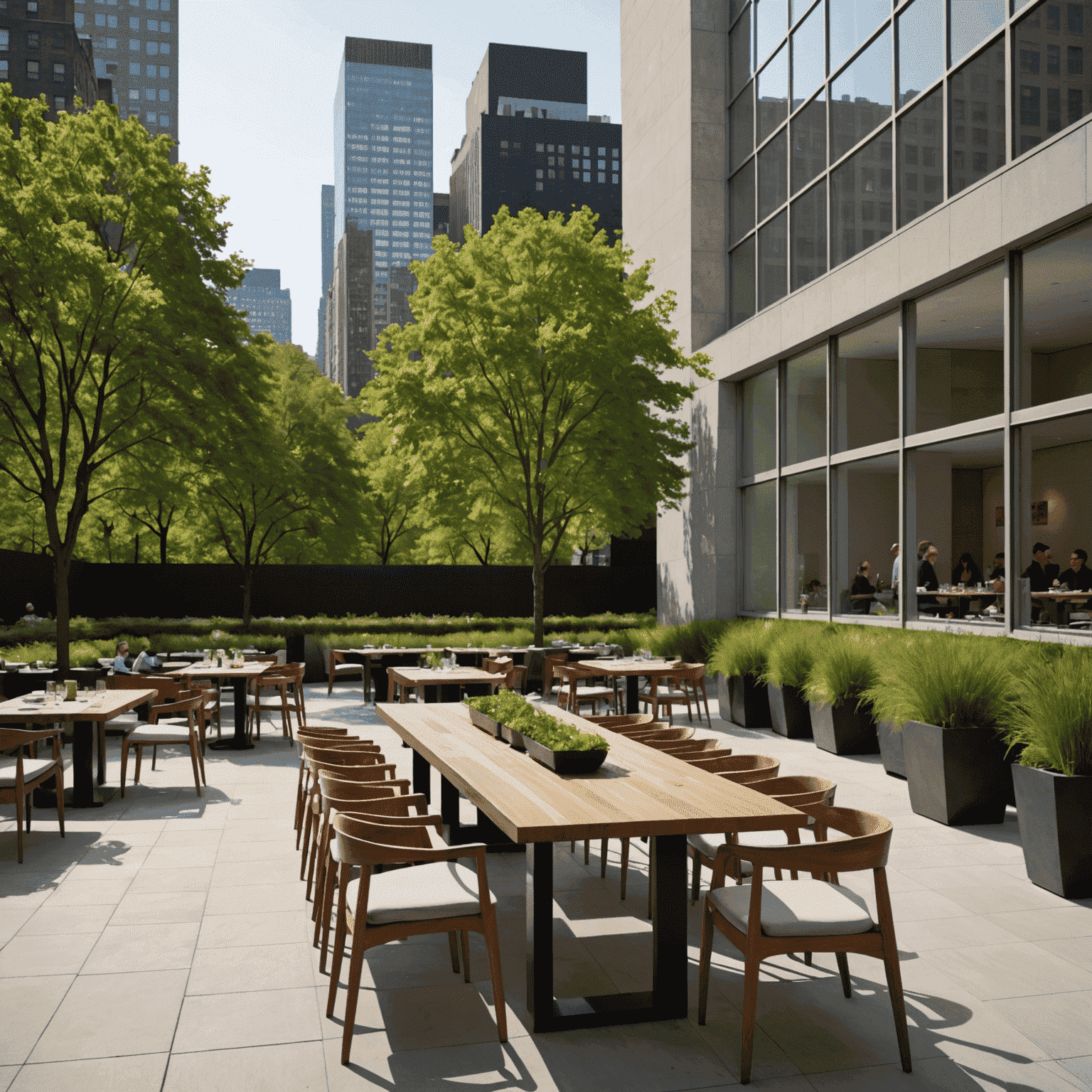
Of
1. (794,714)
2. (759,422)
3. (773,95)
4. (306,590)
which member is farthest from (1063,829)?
(306,590)

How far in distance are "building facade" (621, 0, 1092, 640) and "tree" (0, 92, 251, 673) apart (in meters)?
8.23

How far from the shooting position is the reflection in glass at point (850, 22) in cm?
1305

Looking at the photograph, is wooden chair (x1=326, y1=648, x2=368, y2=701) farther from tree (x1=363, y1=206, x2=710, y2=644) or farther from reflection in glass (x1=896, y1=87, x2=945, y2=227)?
reflection in glass (x1=896, y1=87, x2=945, y2=227)

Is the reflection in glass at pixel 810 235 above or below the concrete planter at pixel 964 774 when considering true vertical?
above

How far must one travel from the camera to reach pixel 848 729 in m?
9.70

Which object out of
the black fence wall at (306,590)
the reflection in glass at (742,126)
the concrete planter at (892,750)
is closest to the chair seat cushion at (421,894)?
Answer: the concrete planter at (892,750)

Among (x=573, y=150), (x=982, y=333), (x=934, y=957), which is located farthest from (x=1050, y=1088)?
(x=573, y=150)

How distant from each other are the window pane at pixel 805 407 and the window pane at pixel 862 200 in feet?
5.11

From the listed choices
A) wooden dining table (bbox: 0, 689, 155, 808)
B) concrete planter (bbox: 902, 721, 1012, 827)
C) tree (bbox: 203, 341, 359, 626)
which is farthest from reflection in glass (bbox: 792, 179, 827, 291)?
wooden dining table (bbox: 0, 689, 155, 808)

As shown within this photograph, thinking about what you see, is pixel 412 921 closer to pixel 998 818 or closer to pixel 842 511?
pixel 998 818

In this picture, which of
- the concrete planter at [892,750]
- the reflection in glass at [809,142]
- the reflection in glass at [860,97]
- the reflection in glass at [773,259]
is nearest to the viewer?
the concrete planter at [892,750]

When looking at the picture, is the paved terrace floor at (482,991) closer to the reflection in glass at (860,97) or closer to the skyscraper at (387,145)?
the reflection in glass at (860,97)

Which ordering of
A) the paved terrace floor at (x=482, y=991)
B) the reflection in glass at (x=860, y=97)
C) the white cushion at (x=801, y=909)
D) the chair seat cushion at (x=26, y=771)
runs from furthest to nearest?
the reflection in glass at (x=860, y=97), the chair seat cushion at (x=26, y=771), the white cushion at (x=801, y=909), the paved terrace floor at (x=482, y=991)

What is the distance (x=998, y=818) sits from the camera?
693 cm
